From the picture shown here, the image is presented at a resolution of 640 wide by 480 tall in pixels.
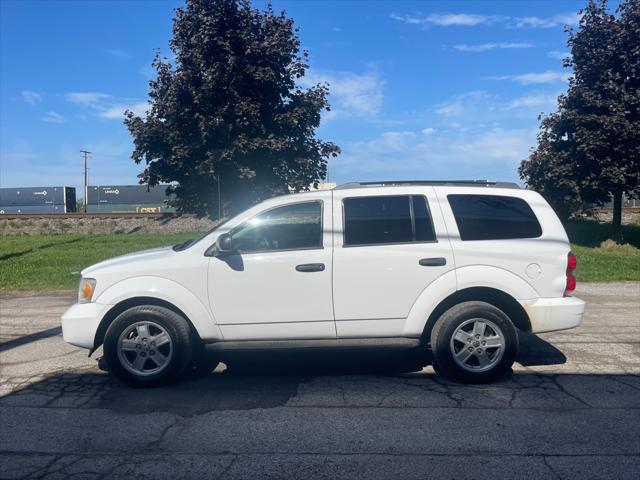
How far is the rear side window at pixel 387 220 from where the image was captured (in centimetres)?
543

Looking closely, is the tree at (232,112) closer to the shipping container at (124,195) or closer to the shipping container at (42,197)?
the shipping container at (42,197)

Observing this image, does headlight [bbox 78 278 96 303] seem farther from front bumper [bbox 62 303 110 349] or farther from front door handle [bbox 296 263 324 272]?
Answer: front door handle [bbox 296 263 324 272]

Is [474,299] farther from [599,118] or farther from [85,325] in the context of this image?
[599,118]

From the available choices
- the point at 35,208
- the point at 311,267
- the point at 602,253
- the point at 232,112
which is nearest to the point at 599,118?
the point at 602,253

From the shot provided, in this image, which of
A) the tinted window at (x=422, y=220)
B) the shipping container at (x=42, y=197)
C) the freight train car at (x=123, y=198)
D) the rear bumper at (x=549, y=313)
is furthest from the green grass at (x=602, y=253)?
the shipping container at (x=42, y=197)

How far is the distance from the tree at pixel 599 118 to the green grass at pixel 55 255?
13953mm

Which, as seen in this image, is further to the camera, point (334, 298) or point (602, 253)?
point (602, 253)

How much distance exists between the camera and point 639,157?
1716 centimetres

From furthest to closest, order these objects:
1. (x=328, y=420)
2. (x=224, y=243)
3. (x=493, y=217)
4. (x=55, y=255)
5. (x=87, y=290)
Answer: (x=55, y=255), (x=493, y=217), (x=87, y=290), (x=224, y=243), (x=328, y=420)

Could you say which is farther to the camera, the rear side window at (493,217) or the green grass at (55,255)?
the green grass at (55,255)

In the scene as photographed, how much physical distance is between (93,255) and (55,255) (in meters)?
1.27

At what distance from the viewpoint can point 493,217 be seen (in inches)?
219

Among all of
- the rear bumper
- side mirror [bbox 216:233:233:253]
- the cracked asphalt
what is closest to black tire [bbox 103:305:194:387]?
the cracked asphalt

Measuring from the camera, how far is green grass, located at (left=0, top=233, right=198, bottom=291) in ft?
42.2
